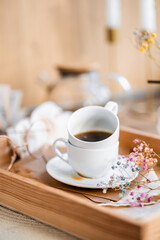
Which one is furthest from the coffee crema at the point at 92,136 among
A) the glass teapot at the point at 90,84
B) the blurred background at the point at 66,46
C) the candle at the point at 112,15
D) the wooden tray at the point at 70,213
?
the candle at the point at 112,15

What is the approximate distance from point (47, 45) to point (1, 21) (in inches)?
13.6

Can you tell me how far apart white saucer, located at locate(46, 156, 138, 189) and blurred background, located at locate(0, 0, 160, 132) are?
0.96 meters

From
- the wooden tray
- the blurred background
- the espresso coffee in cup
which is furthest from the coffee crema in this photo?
the blurred background

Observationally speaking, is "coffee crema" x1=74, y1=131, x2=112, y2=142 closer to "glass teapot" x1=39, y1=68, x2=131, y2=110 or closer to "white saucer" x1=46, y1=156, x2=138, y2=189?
"white saucer" x1=46, y1=156, x2=138, y2=189

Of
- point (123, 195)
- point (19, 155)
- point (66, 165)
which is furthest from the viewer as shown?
point (19, 155)

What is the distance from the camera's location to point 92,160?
71cm

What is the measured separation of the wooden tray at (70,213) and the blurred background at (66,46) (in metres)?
1.07

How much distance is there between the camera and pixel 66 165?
0.81 meters

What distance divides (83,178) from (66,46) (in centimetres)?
168

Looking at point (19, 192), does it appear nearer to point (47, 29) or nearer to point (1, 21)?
point (1, 21)

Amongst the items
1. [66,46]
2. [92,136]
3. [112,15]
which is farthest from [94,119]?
[66,46]

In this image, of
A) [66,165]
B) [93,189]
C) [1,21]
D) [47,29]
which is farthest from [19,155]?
[47,29]

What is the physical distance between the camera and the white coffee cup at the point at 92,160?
71 centimetres

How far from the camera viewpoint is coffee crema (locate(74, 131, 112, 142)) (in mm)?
780
